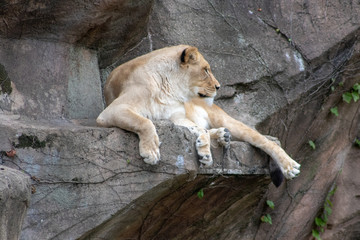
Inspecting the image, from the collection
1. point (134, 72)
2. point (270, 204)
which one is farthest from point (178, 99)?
point (270, 204)

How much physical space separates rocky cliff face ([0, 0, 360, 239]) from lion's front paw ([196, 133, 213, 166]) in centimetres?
7

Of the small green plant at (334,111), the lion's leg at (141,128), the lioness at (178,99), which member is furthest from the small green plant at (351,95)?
the lion's leg at (141,128)

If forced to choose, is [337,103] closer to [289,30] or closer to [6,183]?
[289,30]

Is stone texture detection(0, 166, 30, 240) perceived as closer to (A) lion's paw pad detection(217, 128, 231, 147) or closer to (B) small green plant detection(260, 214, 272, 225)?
(A) lion's paw pad detection(217, 128, 231, 147)

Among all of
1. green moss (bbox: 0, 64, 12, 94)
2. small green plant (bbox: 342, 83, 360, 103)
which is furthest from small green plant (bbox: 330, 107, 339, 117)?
green moss (bbox: 0, 64, 12, 94)

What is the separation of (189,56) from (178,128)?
0.90 m

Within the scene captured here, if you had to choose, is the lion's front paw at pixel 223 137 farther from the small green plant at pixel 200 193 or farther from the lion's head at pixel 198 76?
the lion's head at pixel 198 76

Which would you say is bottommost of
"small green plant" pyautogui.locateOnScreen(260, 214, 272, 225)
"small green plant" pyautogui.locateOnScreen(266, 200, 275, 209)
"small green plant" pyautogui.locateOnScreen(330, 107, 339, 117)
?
"small green plant" pyautogui.locateOnScreen(260, 214, 272, 225)

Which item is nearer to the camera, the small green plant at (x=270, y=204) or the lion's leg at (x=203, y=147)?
the lion's leg at (x=203, y=147)

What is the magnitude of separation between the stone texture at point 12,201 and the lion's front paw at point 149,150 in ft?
3.63

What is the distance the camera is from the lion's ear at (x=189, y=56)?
16.9ft

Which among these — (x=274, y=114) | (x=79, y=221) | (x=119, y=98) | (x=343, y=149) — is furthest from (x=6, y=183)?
(x=343, y=149)

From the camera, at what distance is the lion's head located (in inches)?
205

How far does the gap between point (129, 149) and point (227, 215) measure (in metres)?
1.76
